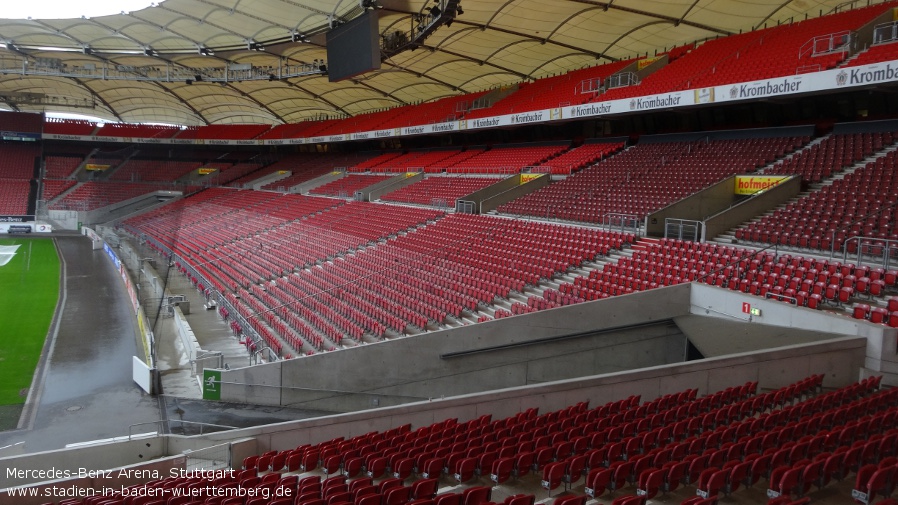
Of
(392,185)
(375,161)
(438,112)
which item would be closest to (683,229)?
(392,185)

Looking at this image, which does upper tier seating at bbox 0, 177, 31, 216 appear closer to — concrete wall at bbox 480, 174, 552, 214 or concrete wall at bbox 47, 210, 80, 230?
concrete wall at bbox 47, 210, 80, 230

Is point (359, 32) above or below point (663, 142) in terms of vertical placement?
above

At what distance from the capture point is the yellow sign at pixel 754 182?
1672cm

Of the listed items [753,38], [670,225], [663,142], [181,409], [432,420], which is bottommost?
[181,409]

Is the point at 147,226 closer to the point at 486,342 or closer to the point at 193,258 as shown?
the point at 193,258

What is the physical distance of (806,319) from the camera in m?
10.6

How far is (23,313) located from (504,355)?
16.6 meters

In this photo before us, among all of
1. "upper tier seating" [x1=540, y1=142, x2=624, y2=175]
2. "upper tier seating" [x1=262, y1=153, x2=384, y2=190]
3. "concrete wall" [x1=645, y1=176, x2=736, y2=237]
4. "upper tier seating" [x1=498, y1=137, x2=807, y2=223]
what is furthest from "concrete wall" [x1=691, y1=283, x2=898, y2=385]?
"upper tier seating" [x1=262, y1=153, x2=384, y2=190]

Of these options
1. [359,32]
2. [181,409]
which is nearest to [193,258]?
[359,32]

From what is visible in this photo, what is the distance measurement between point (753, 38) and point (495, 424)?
19.6 m

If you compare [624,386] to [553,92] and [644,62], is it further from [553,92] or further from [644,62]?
[553,92]

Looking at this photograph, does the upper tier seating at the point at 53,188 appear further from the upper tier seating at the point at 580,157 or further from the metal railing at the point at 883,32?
the metal railing at the point at 883,32

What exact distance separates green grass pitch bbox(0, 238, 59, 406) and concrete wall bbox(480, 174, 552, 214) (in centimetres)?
1567

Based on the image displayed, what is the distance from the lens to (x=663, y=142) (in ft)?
80.1
